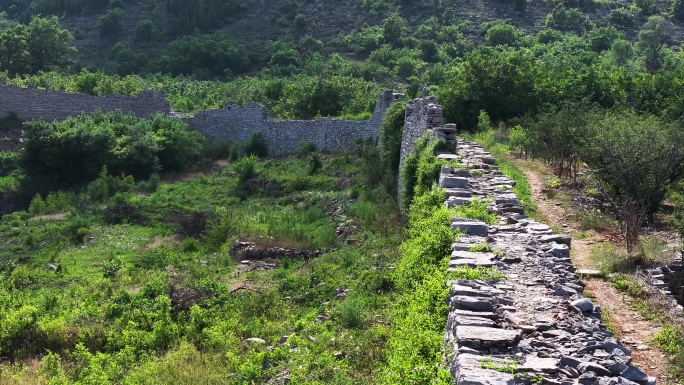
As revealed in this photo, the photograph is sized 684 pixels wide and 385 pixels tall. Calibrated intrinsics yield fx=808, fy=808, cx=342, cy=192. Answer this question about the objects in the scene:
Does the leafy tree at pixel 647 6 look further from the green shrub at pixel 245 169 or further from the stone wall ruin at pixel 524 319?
the stone wall ruin at pixel 524 319

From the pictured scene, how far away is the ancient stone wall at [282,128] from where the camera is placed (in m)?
28.6

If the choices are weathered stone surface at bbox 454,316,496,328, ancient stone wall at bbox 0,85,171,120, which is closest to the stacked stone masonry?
ancient stone wall at bbox 0,85,171,120

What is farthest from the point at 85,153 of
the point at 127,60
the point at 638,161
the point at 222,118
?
the point at 127,60

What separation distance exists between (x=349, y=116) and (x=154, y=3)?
42278mm

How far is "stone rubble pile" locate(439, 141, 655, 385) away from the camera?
5801mm

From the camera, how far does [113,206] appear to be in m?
23.6

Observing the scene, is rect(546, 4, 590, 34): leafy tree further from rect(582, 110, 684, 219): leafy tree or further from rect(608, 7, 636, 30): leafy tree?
rect(582, 110, 684, 219): leafy tree

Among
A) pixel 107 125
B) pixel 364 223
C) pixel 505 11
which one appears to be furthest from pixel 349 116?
pixel 505 11

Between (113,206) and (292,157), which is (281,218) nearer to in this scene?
(113,206)

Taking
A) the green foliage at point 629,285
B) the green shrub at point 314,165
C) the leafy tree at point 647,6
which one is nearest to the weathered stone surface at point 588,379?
the green foliage at point 629,285

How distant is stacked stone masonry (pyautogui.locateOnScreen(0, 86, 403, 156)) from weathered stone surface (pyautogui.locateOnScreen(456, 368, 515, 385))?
2247 centimetres

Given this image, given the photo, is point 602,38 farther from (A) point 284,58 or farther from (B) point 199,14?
(B) point 199,14

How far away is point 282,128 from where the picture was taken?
31844 millimetres

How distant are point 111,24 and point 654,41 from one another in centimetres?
3870
